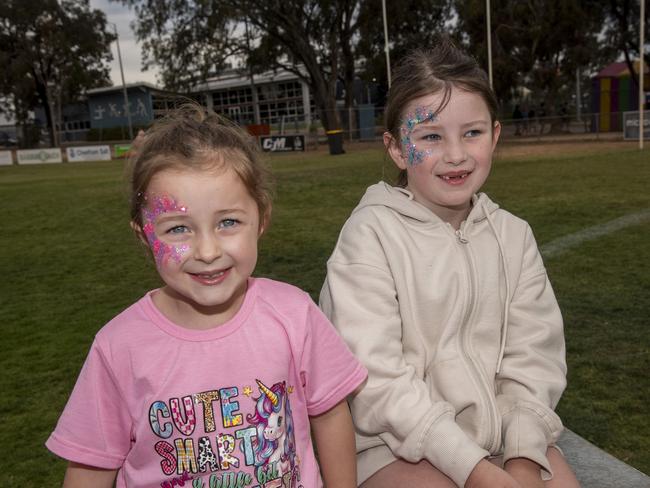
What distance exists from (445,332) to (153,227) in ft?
3.13

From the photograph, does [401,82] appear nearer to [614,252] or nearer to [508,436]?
[508,436]

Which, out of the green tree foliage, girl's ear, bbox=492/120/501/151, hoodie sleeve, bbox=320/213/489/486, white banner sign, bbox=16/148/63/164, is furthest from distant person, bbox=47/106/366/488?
white banner sign, bbox=16/148/63/164

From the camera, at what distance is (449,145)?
2182 millimetres

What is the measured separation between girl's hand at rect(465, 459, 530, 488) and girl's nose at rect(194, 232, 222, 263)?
906 mm

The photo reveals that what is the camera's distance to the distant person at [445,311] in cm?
189

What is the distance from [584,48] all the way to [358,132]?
13.3 metres

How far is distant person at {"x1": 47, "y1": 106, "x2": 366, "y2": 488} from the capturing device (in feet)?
5.38

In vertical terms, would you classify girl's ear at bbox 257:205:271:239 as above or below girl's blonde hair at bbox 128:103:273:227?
below

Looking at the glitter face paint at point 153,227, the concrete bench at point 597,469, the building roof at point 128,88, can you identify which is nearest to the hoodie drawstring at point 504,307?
the concrete bench at point 597,469

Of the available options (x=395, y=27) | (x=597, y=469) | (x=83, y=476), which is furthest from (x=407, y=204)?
(x=395, y=27)

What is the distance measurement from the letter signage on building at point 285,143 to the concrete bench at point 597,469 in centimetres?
2931

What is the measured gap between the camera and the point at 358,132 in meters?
39.2

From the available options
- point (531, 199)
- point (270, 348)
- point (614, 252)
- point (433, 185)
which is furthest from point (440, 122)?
point (531, 199)

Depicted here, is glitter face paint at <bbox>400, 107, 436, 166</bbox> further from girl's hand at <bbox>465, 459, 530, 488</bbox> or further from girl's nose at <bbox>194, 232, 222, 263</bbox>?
girl's hand at <bbox>465, 459, 530, 488</bbox>
